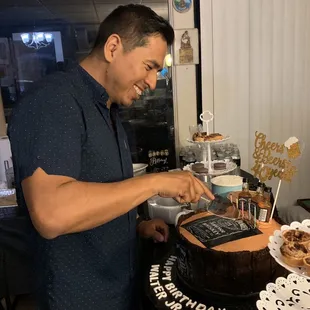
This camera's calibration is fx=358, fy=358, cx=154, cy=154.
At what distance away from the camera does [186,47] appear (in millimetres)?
2131

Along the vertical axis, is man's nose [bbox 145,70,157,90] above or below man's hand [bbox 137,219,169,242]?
above

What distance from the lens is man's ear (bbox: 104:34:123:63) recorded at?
854mm

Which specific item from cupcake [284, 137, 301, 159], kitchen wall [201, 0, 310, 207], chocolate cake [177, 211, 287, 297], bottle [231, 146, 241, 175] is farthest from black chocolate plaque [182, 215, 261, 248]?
kitchen wall [201, 0, 310, 207]

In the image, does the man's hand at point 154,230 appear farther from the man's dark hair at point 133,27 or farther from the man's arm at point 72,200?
the man's dark hair at point 133,27

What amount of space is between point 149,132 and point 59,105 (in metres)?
1.52

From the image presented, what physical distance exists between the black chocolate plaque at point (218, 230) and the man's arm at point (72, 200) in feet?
0.83

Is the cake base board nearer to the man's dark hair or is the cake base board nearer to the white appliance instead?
the man's dark hair

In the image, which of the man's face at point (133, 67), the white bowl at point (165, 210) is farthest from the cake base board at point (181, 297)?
the man's face at point (133, 67)

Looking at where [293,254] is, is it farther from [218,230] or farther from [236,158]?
[236,158]

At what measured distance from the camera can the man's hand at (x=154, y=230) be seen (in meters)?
1.22

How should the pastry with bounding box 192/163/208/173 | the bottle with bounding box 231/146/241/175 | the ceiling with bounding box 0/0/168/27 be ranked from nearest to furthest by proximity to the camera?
the pastry with bounding box 192/163/208/173, the bottle with bounding box 231/146/241/175, the ceiling with bounding box 0/0/168/27

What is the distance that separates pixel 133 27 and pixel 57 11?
1.42 metres

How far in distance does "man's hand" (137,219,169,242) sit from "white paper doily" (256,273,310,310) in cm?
49

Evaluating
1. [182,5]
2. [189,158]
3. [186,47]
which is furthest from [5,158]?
[182,5]
